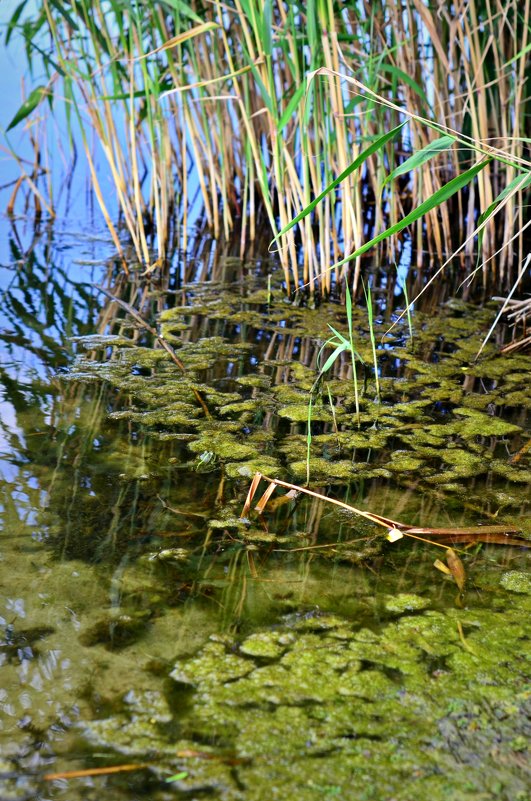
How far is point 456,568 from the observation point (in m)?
1.55

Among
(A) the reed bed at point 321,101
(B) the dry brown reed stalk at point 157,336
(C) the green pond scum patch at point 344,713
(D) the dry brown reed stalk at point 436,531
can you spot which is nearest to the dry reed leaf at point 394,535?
(D) the dry brown reed stalk at point 436,531

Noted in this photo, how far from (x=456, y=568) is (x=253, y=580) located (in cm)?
40

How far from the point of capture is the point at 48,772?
3.46 feet

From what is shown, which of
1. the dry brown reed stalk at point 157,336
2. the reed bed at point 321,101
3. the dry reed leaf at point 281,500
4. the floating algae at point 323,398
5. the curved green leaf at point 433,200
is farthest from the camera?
the reed bed at point 321,101

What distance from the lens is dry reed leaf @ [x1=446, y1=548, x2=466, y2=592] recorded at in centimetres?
151

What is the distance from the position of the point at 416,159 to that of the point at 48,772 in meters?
1.10

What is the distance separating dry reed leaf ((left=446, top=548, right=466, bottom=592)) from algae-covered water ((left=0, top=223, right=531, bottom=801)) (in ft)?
0.05

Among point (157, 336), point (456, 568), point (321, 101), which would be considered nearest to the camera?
point (456, 568)

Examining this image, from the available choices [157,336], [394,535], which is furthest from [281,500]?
[157,336]

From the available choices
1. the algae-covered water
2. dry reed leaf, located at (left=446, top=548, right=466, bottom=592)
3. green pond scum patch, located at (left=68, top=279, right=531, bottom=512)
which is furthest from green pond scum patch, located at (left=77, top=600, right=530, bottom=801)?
green pond scum patch, located at (left=68, top=279, right=531, bottom=512)

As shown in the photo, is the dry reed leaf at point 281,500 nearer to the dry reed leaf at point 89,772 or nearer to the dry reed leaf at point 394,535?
the dry reed leaf at point 394,535

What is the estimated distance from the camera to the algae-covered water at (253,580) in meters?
1.10

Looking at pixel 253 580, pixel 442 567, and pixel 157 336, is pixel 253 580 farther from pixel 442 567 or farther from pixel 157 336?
pixel 157 336

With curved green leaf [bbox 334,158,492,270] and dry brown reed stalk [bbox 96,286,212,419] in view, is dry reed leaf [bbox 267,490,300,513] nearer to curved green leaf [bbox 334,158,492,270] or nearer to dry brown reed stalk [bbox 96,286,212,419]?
dry brown reed stalk [bbox 96,286,212,419]
